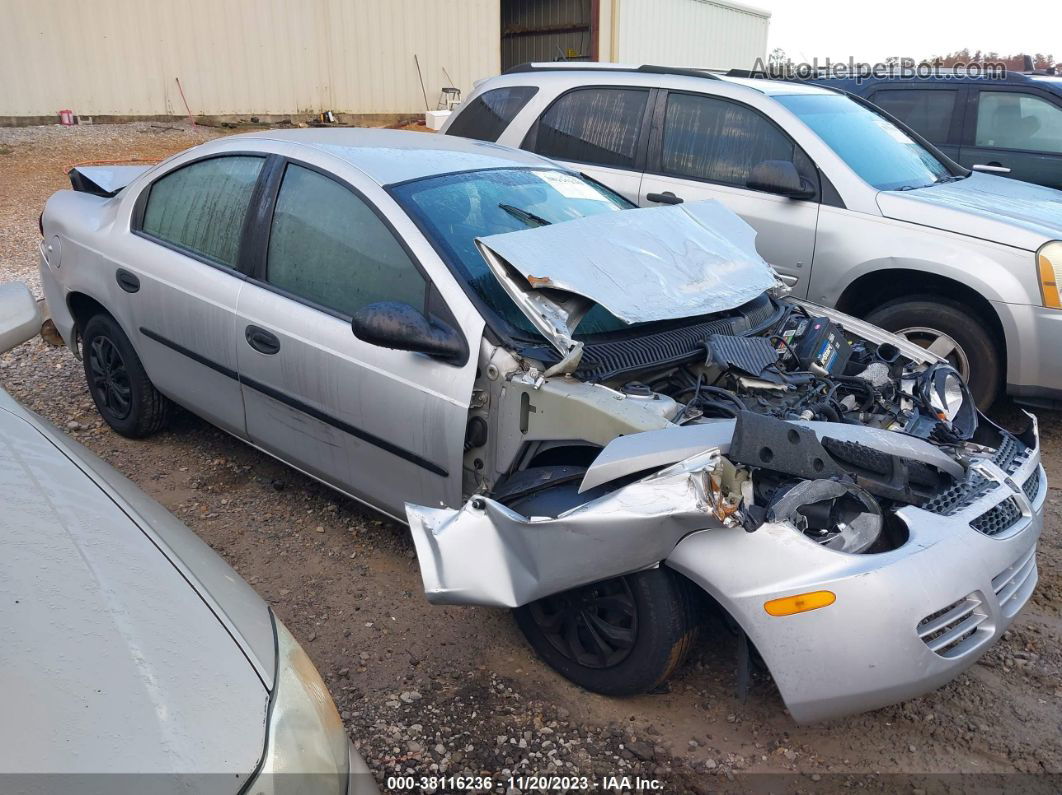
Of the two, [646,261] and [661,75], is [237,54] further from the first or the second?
[646,261]

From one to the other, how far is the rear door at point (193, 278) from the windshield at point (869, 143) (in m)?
3.23

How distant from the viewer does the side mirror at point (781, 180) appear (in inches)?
190

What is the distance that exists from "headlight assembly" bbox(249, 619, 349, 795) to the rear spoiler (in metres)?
3.80

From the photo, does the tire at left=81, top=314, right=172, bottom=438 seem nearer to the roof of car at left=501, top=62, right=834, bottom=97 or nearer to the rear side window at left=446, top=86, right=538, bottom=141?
the rear side window at left=446, top=86, right=538, bottom=141

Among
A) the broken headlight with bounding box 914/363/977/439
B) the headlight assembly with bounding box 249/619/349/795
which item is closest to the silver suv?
the broken headlight with bounding box 914/363/977/439

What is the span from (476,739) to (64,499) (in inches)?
53.3

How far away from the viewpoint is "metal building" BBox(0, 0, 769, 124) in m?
12.5

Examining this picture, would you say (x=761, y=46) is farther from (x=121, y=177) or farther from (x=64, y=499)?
(x=64, y=499)

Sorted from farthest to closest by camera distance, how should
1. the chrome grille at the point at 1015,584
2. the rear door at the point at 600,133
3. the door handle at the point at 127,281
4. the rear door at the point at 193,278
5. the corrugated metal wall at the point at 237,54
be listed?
1. the corrugated metal wall at the point at 237,54
2. the rear door at the point at 600,133
3. the door handle at the point at 127,281
4. the rear door at the point at 193,278
5. the chrome grille at the point at 1015,584

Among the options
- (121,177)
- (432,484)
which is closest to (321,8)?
(121,177)

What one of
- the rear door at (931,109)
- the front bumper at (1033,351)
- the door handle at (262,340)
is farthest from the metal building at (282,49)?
the front bumper at (1033,351)

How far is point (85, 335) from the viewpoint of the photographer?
177 inches

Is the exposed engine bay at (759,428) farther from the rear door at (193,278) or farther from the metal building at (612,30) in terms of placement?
the metal building at (612,30)

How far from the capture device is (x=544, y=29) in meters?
19.0
